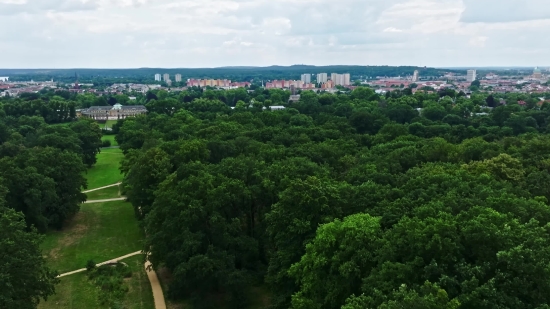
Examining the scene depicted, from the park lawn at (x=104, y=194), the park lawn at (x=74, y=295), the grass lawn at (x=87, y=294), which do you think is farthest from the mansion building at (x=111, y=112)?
the park lawn at (x=74, y=295)

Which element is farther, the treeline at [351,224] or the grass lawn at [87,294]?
the grass lawn at [87,294]

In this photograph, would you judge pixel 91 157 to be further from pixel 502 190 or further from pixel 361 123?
pixel 502 190

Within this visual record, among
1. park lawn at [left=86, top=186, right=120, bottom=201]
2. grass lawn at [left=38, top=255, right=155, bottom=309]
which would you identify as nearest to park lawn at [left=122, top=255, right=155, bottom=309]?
grass lawn at [left=38, top=255, right=155, bottom=309]

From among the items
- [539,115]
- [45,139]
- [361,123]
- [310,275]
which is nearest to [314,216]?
[310,275]

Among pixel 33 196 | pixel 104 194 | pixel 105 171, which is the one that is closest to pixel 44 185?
pixel 33 196

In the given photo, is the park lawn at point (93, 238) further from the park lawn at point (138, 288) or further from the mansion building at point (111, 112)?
the mansion building at point (111, 112)

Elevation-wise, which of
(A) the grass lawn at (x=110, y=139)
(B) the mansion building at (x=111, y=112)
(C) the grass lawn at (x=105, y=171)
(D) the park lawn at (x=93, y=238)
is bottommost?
(D) the park lawn at (x=93, y=238)
